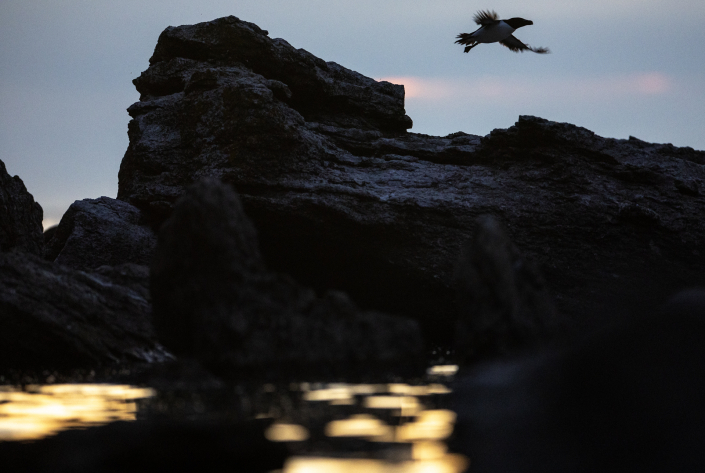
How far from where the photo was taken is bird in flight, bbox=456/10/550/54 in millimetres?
18531

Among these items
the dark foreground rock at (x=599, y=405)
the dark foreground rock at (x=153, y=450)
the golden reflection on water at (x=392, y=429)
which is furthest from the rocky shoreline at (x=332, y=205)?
the dark foreground rock at (x=153, y=450)

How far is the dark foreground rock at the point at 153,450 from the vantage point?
6.04m

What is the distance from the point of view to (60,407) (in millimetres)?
8484

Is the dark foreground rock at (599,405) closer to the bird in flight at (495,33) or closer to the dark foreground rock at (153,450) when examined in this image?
the dark foreground rock at (153,450)

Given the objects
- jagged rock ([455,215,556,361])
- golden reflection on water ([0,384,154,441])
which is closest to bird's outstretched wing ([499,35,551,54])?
jagged rock ([455,215,556,361])

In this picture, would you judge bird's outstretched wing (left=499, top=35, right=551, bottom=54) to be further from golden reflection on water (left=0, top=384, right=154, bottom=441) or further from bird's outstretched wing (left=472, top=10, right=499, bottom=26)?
golden reflection on water (left=0, top=384, right=154, bottom=441)

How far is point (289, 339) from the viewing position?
9.48m

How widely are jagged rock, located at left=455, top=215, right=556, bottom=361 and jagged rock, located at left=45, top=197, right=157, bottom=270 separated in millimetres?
13189

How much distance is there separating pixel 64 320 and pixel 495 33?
1316 cm

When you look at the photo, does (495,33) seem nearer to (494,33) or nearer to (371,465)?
(494,33)

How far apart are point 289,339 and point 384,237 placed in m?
9.43

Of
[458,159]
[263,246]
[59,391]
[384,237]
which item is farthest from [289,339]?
[458,159]

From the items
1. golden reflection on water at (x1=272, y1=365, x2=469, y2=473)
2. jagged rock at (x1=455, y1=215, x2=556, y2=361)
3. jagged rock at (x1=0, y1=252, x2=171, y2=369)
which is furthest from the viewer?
jagged rock at (x1=0, y1=252, x2=171, y2=369)

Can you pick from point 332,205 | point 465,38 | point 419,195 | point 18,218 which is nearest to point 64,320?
point 332,205
